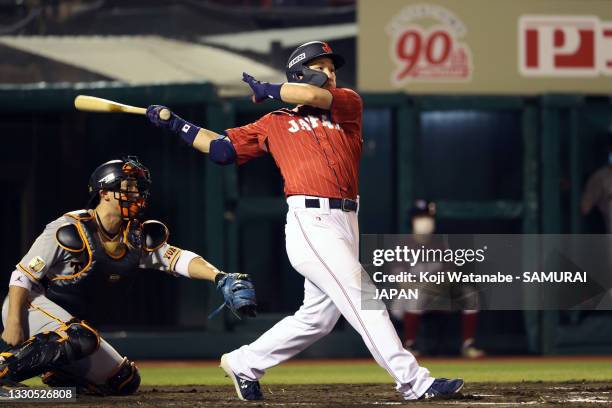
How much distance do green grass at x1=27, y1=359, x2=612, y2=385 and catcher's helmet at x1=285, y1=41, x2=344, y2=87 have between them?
2396 millimetres

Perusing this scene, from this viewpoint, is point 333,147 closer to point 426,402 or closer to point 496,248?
point 426,402

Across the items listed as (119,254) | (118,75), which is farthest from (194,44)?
(119,254)

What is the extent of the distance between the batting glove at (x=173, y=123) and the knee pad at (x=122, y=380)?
1342 millimetres

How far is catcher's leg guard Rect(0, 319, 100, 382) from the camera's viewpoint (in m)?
6.21

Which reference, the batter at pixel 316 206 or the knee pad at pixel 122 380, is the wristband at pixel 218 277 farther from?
the knee pad at pixel 122 380

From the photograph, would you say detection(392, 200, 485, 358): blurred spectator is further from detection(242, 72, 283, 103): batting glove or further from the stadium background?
detection(242, 72, 283, 103): batting glove

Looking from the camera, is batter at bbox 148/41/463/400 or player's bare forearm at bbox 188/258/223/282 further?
player's bare forearm at bbox 188/258/223/282

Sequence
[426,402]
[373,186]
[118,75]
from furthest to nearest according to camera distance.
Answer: [373,186]
[118,75]
[426,402]

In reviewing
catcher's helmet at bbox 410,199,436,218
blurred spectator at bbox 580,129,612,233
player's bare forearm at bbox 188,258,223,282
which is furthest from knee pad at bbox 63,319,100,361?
blurred spectator at bbox 580,129,612,233

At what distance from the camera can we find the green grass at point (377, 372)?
8.30 metres

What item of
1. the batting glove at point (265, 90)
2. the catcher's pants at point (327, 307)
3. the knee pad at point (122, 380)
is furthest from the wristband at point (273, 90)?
the knee pad at point (122, 380)

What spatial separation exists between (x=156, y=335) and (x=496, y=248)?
9.66 feet

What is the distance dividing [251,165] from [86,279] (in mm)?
4563

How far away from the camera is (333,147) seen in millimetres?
6352
